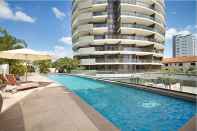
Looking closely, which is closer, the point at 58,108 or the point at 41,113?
the point at 41,113

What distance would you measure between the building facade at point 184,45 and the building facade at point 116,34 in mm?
170842

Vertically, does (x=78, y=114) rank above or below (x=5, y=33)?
below

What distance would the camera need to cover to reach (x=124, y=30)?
114ft

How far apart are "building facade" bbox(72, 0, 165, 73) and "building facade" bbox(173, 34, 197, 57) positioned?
171 meters

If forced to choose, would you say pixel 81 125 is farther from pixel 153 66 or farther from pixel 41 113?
pixel 153 66

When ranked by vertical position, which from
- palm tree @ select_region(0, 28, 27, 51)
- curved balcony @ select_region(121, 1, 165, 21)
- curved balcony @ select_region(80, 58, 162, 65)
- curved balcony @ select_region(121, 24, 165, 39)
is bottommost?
curved balcony @ select_region(80, 58, 162, 65)

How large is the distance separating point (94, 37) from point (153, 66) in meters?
19.0

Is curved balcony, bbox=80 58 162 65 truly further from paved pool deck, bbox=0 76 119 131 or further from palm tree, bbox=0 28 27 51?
paved pool deck, bbox=0 76 119 131

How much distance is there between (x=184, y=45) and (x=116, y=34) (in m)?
185

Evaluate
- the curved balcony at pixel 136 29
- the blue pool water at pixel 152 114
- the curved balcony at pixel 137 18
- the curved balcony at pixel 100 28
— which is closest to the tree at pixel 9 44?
the blue pool water at pixel 152 114

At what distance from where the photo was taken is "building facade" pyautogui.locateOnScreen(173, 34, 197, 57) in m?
178

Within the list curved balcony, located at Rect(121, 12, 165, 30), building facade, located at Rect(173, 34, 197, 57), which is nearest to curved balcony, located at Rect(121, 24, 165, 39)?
curved balcony, located at Rect(121, 12, 165, 30)

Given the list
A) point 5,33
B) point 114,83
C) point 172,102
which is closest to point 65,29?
point 5,33

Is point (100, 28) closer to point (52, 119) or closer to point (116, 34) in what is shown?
point (116, 34)
